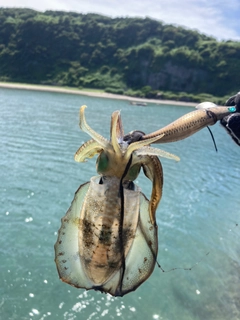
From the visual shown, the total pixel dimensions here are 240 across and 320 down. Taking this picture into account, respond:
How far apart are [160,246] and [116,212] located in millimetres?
9901

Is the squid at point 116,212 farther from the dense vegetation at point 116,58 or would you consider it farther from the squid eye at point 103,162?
the dense vegetation at point 116,58

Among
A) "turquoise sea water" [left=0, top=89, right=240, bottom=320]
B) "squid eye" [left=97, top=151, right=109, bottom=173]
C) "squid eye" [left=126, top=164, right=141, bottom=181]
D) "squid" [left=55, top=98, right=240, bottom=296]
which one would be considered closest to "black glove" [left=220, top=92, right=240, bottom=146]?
"squid" [left=55, top=98, right=240, bottom=296]

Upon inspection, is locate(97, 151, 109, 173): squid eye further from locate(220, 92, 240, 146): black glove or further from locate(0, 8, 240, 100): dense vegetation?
locate(0, 8, 240, 100): dense vegetation

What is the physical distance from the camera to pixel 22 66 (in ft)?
518

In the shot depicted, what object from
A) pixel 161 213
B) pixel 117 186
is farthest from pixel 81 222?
pixel 161 213

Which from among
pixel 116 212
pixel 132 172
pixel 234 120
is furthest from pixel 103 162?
pixel 234 120

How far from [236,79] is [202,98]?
63.9ft

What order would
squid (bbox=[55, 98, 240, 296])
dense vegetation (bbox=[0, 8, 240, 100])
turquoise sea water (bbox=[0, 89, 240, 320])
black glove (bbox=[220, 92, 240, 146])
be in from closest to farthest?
squid (bbox=[55, 98, 240, 296])
black glove (bbox=[220, 92, 240, 146])
turquoise sea water (bbox=[0, 89, 240, 320])
dense vegetation (bbox=[0, 8, 240, 100])

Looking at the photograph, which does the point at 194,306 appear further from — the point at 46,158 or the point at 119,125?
the point at 46,158

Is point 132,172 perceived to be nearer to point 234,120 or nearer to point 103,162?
point 103,162

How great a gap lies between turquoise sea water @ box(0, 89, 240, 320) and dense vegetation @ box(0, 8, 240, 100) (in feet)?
409

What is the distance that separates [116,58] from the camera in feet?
569

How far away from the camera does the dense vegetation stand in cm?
15400

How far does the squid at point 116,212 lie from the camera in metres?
2.76
